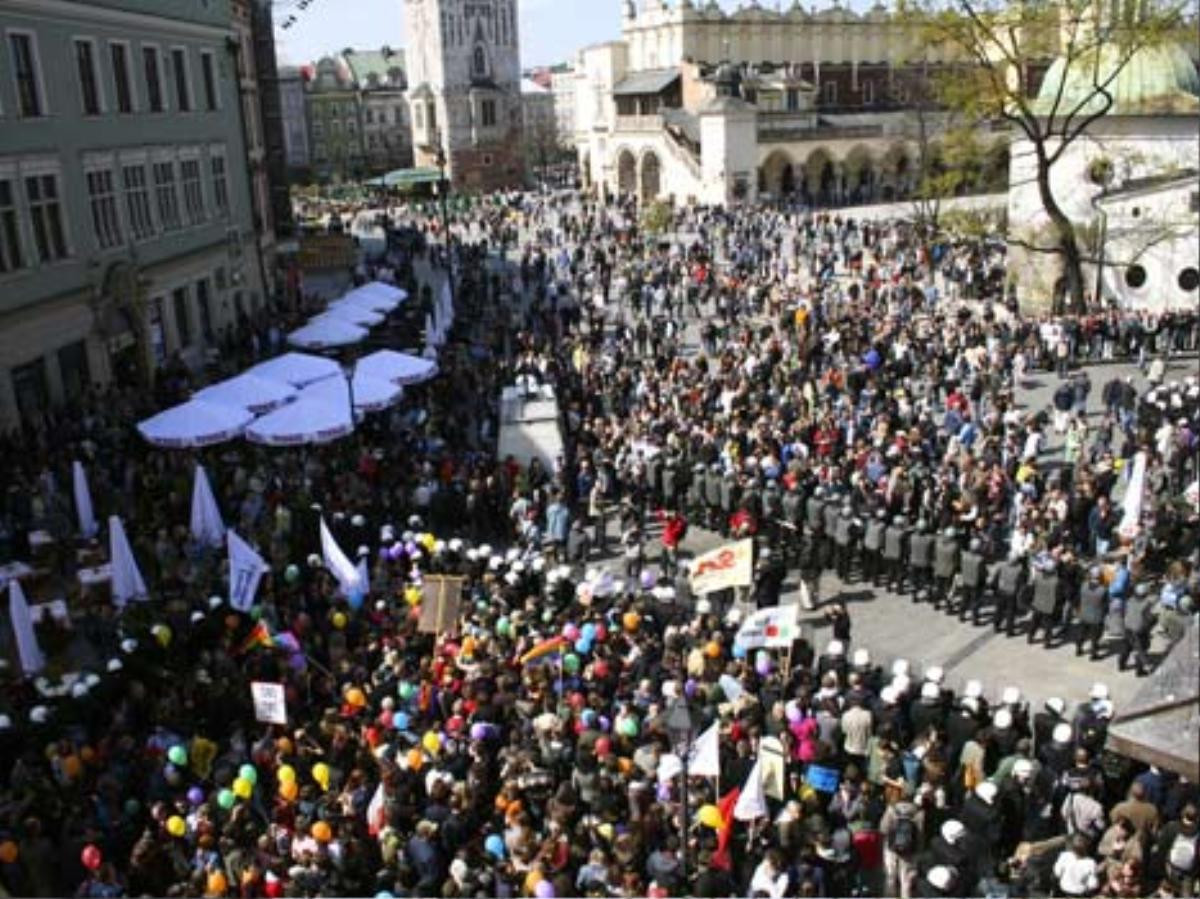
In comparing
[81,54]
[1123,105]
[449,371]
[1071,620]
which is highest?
[81,54]

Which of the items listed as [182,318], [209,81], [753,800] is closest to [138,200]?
[182,318]

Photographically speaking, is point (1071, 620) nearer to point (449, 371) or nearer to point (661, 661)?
point (661, 661)

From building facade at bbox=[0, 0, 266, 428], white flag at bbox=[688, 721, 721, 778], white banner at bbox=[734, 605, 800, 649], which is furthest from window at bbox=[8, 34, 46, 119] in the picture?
white flag at bbox=[688, 721, 721, 778]

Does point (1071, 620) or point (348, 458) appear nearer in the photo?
point (1071, 620)

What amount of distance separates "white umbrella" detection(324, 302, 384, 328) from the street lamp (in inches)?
848

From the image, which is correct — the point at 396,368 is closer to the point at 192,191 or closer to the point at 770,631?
the point at 770,631

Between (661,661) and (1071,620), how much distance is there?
6605mm

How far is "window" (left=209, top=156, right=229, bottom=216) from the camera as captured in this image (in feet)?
121

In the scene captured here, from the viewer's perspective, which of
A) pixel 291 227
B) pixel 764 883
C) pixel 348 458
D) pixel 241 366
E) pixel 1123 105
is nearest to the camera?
pixel 764 883

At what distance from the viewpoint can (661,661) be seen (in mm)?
13250

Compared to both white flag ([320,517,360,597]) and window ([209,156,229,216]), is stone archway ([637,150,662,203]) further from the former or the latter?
white flag ([320,517,360,597])

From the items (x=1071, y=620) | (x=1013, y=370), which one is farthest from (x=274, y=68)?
(x=1071, y=620)

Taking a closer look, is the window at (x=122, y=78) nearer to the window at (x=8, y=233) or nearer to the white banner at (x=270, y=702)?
the window at (x=8, y=233)

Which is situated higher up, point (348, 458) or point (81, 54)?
point (81, 54)
